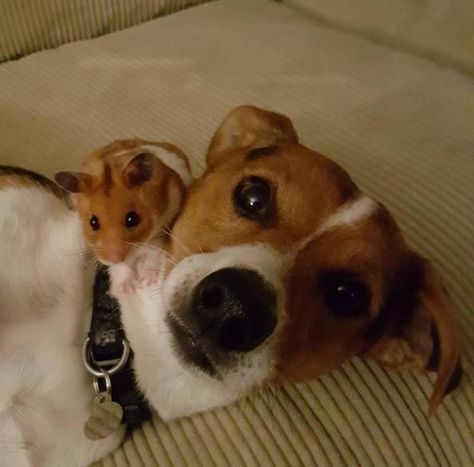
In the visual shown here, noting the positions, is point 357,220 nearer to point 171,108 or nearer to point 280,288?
point 280,288

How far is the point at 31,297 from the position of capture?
1.23 metres

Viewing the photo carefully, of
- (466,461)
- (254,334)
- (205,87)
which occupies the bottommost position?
(466,461)

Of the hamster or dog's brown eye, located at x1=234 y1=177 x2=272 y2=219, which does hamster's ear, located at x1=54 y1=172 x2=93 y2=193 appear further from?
dog's brown eye, located at x1=234 y1=177 x2=272 y2=219

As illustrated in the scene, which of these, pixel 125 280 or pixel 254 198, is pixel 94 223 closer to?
pixel 125 280

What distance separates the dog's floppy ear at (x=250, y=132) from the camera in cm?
137

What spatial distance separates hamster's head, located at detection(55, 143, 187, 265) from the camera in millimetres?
1129

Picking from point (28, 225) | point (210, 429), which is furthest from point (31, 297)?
point (210, 429)

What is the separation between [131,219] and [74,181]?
122 mm

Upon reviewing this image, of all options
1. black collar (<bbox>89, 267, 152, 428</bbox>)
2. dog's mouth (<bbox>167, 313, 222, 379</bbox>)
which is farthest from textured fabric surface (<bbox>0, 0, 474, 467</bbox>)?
dog's mouth (<bbox>167, 313, 222, 379</bbox>)

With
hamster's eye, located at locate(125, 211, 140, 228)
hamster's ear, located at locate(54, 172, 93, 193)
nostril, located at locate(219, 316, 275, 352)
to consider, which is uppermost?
hamster's ear, located at locate(54, 172, 93, 193)

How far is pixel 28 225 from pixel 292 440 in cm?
67

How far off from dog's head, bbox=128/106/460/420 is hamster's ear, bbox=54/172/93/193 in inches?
7.5

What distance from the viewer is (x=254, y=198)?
1.16 meters

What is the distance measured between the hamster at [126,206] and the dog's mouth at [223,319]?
0.17m
